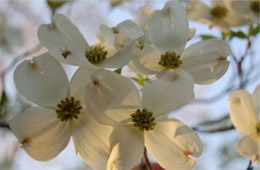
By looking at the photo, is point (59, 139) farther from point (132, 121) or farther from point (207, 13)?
point (207, 13)

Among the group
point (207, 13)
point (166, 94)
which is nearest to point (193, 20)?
point (207, 13)

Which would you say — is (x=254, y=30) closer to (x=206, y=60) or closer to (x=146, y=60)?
(x=206, y=60)

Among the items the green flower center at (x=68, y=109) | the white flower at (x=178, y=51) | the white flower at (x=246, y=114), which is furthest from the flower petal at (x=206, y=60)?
the green flower center at (x=68, y=109)

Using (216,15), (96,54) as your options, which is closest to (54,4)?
(216,15)

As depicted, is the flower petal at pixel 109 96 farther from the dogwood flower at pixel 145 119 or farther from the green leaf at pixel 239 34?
the green leaf at pixel 239 34

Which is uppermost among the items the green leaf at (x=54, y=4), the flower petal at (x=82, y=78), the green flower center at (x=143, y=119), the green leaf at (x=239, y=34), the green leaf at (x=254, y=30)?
the green leaf at (x=54, y=4)

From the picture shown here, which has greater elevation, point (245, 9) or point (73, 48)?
point (245, 9)
